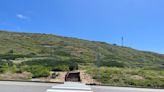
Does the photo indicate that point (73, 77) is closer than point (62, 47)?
Yes

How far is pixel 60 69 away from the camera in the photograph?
29938 mm

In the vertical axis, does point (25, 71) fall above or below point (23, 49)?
below

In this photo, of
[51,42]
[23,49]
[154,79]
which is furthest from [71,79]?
[51,42]

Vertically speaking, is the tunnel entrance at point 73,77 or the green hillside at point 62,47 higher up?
the green hillside at point 62,47

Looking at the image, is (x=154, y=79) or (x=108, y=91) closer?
(x=108, y=91)

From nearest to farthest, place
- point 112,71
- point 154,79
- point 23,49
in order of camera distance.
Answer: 1. point 154,79
2. point 112,71
3. point 23,49

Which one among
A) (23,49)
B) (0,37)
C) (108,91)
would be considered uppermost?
(0,37)

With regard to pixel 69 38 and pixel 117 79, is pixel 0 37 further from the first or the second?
pixel 117 79

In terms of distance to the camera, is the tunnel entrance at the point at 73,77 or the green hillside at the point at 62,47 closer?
the tunnel entrance at the point at 73,77

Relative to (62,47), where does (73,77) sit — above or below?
below

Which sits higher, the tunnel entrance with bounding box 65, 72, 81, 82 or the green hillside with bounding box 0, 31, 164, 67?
the green hillside with bounding box 0, 31, 164, 67

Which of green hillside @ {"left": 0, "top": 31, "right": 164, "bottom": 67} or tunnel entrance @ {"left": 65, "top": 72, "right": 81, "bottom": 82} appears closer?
tunnel entrance @ {"left": 65, "top": 72, "right": 81, "bottom": 82}

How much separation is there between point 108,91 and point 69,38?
7630 centimetres

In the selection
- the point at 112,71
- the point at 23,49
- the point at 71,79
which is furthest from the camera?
the point at 23,49
